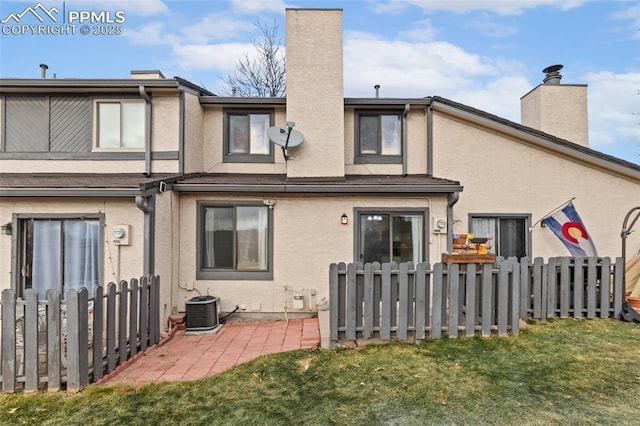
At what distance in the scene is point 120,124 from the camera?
25.7ft

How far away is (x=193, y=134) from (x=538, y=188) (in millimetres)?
8413

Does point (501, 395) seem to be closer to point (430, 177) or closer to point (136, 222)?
point (430, 177)

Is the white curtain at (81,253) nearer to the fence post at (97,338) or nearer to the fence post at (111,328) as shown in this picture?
the fence post at (111,328)

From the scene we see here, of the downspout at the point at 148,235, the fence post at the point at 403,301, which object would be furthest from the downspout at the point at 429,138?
the downspout at the point at 148,235

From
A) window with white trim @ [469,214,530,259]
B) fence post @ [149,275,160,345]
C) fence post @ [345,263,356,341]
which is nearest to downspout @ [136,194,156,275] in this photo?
fence post @ [149,275,160,345]

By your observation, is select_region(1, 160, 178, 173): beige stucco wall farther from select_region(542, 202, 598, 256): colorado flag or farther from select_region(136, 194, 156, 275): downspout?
select_region(542, 202, 598, 256): colorado flag

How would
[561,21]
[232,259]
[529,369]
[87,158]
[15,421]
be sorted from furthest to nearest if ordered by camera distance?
[561,21] → [87,158] → [232,259] → [529,369] → [15,421]

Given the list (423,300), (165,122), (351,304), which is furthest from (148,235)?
(423,300)

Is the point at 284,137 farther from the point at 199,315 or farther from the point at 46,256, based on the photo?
the point at 46,256

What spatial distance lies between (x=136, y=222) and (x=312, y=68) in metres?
5.12

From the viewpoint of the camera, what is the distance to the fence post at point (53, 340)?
3949 millimetres

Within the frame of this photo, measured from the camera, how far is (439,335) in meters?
5.29

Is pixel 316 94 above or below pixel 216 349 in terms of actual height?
above

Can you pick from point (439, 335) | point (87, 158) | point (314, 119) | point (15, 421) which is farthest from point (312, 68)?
point (15, 421)
